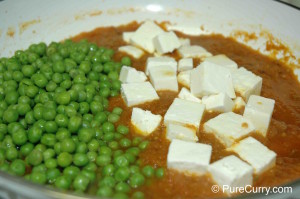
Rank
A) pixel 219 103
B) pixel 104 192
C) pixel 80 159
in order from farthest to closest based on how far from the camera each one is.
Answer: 1. pixel 219 103
2. pixel 80 159
3. pixel 104 192

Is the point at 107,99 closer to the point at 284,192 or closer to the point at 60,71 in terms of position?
A: the point at 60,71

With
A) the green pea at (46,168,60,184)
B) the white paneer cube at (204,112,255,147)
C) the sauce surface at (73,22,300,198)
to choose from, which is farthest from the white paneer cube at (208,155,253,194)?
the green pea at (46,168,60,184)

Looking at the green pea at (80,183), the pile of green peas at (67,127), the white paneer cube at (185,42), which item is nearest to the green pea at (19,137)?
the pile of green peas at (67,127)

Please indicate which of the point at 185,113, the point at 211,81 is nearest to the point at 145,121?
the point at 185,113

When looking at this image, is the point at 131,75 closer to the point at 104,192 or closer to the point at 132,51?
the point at 132,51

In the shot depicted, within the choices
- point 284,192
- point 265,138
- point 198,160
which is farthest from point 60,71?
point 284,192

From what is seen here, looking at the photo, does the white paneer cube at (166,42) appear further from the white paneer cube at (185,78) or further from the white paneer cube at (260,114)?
the white paneer cube at (260,114)
